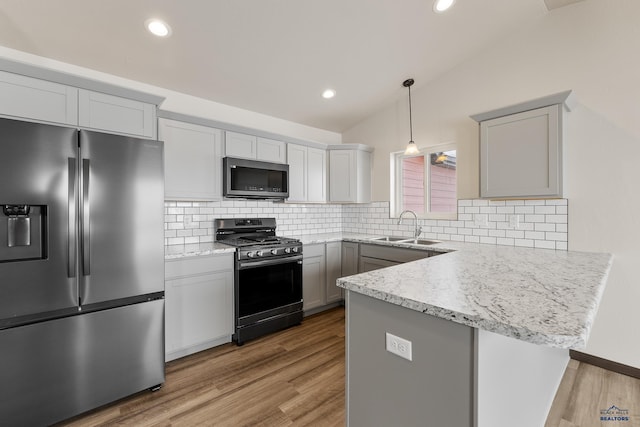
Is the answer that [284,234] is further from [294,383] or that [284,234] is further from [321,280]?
[294,383]

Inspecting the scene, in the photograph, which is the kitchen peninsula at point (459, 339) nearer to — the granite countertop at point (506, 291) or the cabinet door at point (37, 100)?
the granite countertop at point (506, 291)

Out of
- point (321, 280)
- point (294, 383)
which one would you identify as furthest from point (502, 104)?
point (294, 383)

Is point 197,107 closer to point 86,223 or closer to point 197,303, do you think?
point 86,223

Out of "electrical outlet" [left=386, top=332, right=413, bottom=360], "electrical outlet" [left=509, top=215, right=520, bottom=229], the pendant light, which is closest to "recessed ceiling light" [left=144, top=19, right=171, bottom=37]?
the pendant light

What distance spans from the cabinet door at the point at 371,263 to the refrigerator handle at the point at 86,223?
257cm

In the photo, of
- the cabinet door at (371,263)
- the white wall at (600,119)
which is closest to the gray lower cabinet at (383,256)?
the cabinet door at (371,263)

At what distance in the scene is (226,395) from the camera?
6.57 ft

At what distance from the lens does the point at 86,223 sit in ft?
5.74

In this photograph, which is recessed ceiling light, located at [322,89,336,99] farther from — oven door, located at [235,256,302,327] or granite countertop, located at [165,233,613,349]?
granite countertop, located at [165,233,613,349]

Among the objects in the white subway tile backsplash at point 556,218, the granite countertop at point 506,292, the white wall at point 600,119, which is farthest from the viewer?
the white subway tile backsplash at point 556,218

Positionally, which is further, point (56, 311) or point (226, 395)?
point (226, 395)

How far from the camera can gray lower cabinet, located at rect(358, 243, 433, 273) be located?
116 inches

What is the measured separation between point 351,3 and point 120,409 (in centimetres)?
328

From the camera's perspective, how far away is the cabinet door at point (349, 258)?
3.57 m
